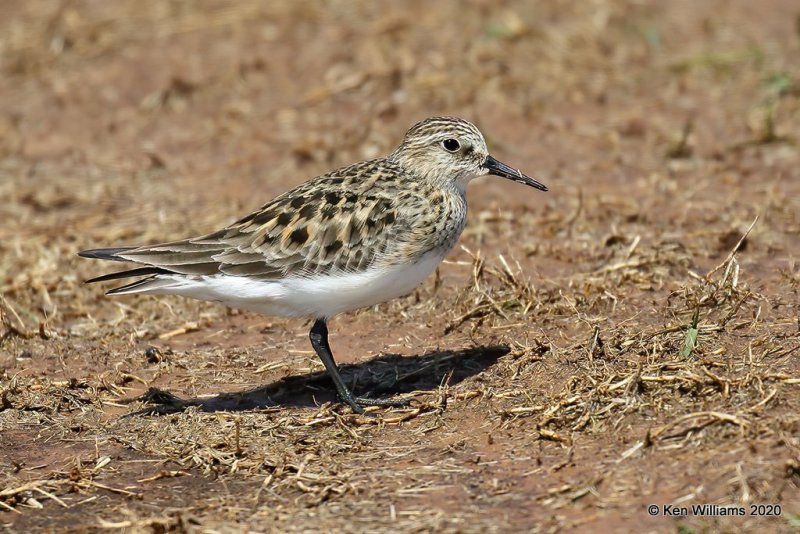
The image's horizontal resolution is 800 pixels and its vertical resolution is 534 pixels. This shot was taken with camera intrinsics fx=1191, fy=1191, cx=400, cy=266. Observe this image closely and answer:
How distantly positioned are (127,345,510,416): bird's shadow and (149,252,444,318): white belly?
0.70 metres

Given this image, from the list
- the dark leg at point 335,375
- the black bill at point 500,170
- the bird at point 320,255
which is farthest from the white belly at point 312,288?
the black bill at point 500,170

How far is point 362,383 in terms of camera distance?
8.38 metres

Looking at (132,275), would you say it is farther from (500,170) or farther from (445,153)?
(500,170)

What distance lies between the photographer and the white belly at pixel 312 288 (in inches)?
303

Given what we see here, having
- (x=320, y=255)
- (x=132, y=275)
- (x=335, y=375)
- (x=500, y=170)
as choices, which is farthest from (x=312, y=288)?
(x=500, y=170)

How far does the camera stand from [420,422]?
7609mm

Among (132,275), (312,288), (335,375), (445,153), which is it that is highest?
(445,153)

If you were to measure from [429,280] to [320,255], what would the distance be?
6.62 feet

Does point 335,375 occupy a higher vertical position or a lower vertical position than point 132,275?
lower

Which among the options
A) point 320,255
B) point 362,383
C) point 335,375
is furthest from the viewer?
point 362,383

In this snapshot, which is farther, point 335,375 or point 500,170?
point 500,170

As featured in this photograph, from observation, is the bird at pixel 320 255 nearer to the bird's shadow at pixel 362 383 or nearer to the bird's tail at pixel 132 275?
the bird's tail at pixel 132 275

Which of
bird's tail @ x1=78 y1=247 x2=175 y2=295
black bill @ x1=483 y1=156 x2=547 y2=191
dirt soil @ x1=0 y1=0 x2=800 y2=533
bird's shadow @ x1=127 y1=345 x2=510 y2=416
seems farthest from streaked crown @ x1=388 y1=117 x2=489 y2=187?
bird's tail @ x1=78 y1=247 x2=175 y2=295

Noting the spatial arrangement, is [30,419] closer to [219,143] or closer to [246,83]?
[219,143]
